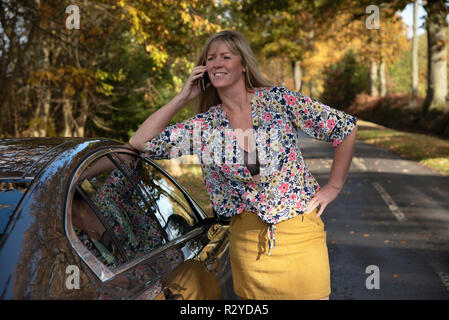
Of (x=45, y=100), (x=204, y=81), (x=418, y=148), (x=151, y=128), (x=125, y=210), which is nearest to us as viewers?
(x=125, y=210)

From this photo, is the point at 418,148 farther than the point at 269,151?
Yes

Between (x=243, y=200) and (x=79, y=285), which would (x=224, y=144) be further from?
(x=79, y=285)

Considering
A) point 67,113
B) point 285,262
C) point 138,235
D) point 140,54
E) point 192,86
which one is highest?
point 140,54

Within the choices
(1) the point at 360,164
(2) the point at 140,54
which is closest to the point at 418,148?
(1) the point at 360,164

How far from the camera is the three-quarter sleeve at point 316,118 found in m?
2.60

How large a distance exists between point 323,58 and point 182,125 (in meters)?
45.8

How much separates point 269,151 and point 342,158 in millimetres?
461

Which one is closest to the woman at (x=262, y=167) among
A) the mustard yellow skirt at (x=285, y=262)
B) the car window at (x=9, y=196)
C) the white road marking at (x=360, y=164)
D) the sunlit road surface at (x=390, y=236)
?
the mustard yellow skirt at (x=285, y=262)

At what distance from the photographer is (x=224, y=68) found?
2.77 metres

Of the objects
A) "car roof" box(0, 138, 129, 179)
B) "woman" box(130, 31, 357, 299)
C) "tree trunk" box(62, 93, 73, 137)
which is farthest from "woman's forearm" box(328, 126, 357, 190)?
"tree trunk" box(62, 93, 73, 137)

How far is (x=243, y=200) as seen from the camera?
2637 millimetres

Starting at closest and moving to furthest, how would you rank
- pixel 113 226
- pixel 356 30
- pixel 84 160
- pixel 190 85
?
pixel 84 160, pixel 113 226, pixel 190 85, pixel 356 30

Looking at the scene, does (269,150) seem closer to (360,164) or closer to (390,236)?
(390,236)
